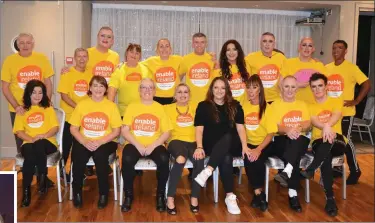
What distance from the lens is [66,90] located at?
147 inches

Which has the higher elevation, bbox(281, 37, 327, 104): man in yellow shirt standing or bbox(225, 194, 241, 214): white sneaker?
bbox(281, 37, 327, 104): man in yellow shirt standing

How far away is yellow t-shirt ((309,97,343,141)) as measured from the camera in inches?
135

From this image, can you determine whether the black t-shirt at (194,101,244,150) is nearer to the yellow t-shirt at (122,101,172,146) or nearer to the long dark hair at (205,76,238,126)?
the long dark hair at (205,76,238,126)

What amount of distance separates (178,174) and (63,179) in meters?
1.36

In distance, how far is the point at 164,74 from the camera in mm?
3660

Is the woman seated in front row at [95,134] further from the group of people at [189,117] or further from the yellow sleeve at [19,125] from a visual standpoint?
the yellow sleeve at [19,125]

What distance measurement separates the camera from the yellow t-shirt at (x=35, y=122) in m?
3.38

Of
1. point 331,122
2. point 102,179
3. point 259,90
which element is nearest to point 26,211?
point 102,179

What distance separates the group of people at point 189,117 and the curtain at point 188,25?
234 cm

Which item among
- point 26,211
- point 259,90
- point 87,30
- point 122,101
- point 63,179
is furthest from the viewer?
point 87,30

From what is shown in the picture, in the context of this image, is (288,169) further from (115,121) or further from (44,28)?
(44,28)

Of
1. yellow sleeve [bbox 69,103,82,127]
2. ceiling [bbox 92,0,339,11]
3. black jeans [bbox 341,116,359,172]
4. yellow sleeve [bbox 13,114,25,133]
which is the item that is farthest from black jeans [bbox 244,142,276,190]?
ceiling [bbox 92,0,339,11]

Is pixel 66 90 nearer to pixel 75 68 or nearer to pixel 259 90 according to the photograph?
pixel 75 68

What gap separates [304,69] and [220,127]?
1004mm
